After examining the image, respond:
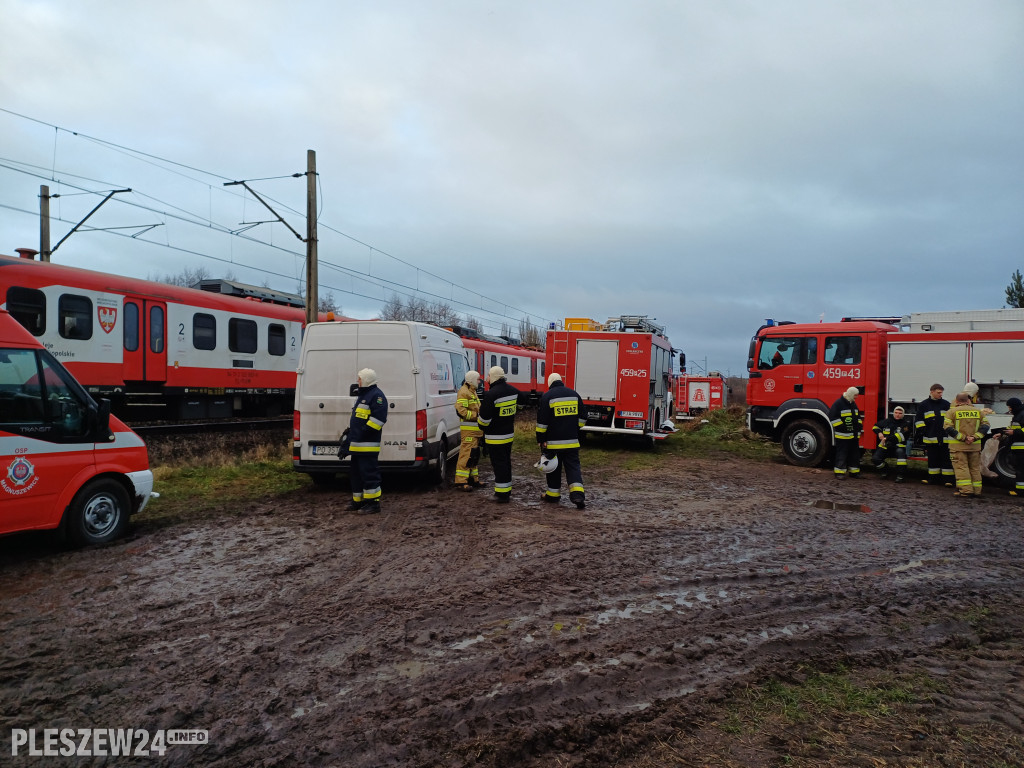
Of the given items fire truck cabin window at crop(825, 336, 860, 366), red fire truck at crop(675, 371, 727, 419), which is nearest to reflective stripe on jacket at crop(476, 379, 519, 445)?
fire truck cabin window at crop(825, 336, 860, 366)

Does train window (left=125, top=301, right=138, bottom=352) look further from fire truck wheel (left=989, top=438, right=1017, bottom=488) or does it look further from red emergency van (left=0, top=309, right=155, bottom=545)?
fire truck wheel (left=989, top=438, right=1017, bottom=488)

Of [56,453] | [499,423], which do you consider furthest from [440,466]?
[56,453]

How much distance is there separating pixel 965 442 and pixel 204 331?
50.6ft

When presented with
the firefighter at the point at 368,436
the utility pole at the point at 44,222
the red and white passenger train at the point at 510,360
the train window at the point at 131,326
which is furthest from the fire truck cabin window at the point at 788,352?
the utility pole at the point at 44,222

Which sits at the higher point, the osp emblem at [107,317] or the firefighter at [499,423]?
the osp emblem at [107,317]

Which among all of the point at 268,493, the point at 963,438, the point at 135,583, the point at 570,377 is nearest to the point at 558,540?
the point at 135,583

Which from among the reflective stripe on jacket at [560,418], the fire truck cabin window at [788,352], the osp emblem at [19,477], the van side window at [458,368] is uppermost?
the fire truck cabin window at [788,352]

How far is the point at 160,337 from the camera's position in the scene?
1413 centimetres

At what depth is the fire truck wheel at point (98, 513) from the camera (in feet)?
19.0

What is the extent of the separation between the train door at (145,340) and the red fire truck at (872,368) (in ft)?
42.4

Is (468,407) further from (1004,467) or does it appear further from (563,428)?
(1004,467)

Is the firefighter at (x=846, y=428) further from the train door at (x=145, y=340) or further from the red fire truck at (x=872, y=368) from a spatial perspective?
the train door at (x=145, y=340)

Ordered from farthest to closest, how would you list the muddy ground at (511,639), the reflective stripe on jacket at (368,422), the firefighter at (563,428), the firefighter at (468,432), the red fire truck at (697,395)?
1. the red fire truck at (697,395)
2. the firefighter at (468,432)
3. the firefighter at (563,428)
4. the reflective stripe on jacket at (368,422)
5. the muddy ground at (511,639)

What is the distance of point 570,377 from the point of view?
1520 centimetres
